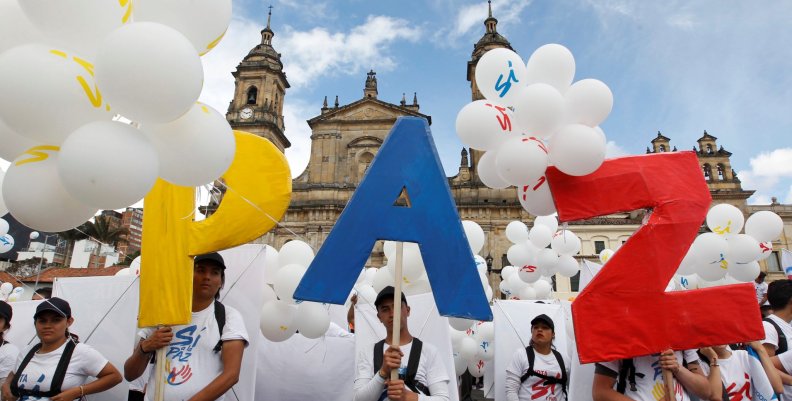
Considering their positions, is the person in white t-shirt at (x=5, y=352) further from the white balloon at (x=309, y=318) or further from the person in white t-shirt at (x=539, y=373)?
the person in white t-shirt at (x=539, y=373)

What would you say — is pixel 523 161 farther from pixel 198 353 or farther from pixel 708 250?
pixel 708 250

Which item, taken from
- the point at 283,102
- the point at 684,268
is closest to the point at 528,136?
the point at 684,268

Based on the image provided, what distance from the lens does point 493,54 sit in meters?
3.27

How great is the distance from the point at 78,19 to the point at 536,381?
3.80m

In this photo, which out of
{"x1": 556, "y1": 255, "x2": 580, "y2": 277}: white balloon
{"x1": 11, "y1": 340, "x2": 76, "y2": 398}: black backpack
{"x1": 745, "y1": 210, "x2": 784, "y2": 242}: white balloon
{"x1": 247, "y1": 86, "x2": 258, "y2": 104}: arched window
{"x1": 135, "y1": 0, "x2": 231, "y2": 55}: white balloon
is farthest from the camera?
{"x1": 247, "y1": 86, "x2": 258, "y2": 104}: arched window

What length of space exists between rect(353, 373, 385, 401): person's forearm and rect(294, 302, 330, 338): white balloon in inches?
53.6

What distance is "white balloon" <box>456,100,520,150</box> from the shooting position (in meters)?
3.07

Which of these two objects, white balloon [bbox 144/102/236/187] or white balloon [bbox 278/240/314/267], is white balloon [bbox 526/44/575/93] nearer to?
white balloon [bbox 144/102/236/187]

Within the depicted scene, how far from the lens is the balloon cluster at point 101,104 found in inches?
64.5

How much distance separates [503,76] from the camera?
3186 millimetres

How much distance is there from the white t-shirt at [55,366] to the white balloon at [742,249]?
216 inches

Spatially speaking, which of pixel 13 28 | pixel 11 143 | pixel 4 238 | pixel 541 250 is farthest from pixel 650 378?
pixel 4 238

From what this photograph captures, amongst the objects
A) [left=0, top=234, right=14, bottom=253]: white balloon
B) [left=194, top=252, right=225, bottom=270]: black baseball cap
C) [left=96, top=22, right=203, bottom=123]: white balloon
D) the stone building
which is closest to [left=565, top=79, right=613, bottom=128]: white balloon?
[left=96, top=22, right=203, bottom=123]: white balloon

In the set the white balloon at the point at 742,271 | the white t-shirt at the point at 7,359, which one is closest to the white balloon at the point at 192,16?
the white t-shirt at the point at 7,359
